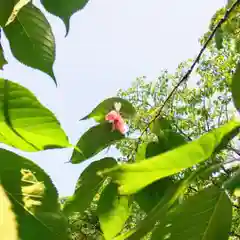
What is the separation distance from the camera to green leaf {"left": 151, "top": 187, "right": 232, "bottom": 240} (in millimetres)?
294

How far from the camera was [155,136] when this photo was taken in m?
0.58

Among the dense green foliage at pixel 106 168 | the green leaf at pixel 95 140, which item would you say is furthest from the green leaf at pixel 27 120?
the green leaf at pixel 95 140

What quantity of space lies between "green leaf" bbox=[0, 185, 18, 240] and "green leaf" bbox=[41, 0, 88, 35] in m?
0.17

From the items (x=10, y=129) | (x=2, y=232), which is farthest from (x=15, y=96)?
(x=2, y=232)

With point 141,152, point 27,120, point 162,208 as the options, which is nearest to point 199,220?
point 162,208

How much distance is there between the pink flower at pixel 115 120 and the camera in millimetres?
532

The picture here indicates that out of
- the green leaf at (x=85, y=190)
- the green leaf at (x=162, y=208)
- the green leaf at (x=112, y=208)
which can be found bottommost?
the green leaf at (x=112, y=208)

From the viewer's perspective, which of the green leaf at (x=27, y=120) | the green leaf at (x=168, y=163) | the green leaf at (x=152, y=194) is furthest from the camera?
the green leaf at (x=152, y=194)

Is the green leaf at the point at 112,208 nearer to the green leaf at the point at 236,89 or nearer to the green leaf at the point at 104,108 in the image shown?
the green leaf at the point at 104,108

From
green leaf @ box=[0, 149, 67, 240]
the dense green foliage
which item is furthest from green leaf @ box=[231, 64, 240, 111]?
green leaf @ box=[0, 149, 67, 240]

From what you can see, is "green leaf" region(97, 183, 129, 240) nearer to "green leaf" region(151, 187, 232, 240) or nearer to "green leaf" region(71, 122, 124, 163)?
"green leaf" region(71, 122, 124, 163)

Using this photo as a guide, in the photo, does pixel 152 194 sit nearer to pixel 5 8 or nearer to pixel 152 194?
pixel 152 194

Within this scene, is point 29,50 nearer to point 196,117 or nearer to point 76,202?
point 76,202

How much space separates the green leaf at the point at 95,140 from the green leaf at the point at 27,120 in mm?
107
